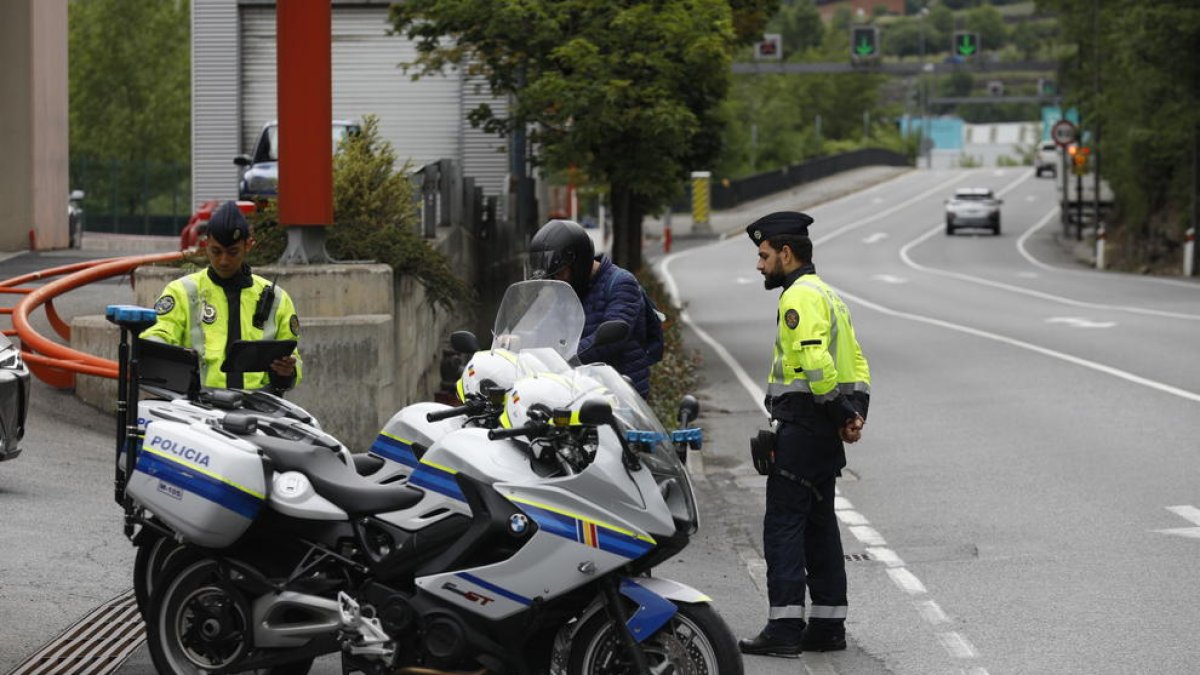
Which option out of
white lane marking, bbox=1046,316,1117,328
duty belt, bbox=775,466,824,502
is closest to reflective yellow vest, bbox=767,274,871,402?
duty belt, bbox=775,466,824,502

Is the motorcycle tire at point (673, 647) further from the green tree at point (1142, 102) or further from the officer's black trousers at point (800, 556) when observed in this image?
the green tree at point (1142, 102)

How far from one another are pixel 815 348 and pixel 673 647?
6.60ft

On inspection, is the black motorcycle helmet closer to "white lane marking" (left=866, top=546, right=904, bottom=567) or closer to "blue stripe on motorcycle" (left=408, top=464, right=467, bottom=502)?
Answer: "blue stripe on motorcycle" (left=408, top=464, right=467, bottom=502)

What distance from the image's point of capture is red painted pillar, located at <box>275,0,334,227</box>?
47.2 feet

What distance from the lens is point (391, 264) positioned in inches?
598

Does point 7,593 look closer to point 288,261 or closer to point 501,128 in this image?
point 288,261

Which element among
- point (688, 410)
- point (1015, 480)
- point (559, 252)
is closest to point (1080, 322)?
point (1015, 480)

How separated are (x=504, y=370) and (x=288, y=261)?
7733 millimetres

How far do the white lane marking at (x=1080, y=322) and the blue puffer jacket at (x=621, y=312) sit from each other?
1824cm

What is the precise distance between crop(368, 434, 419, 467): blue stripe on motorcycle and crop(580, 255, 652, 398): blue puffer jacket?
167 centimetres

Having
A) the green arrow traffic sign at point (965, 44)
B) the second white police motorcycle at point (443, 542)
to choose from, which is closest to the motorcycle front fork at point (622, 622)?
the second white police motorcycle at point (443, 542)

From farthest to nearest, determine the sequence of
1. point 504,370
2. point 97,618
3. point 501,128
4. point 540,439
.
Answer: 1. point 501,128
2. point 97,618
3. point 504,370
4. point 540,439

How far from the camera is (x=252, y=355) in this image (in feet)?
A: 25.0

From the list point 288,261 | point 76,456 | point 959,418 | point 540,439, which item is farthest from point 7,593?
point 959,418
